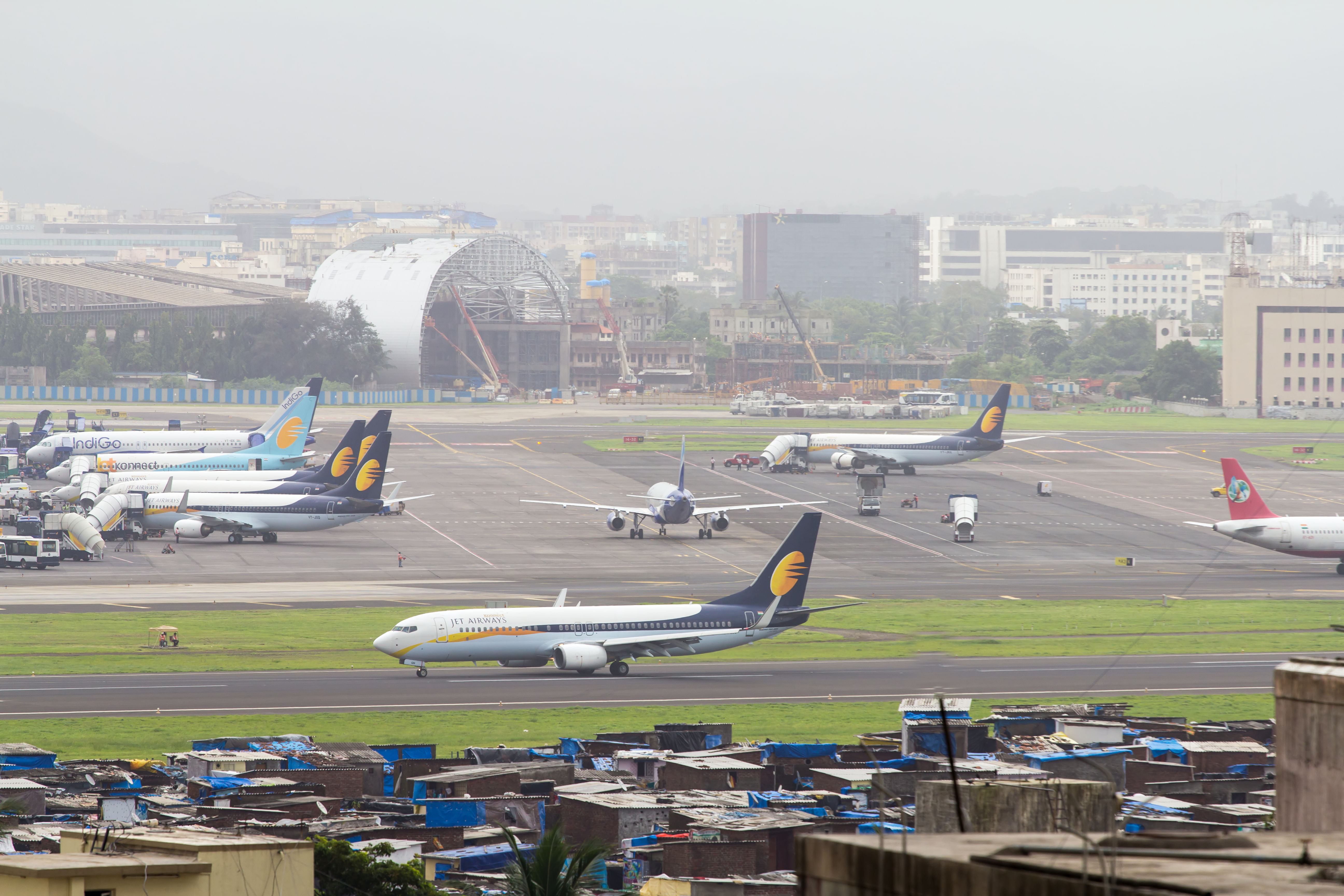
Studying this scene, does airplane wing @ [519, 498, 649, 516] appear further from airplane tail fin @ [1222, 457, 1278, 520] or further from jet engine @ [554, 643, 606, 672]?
jet engine @ [554, 643, 606, 672]

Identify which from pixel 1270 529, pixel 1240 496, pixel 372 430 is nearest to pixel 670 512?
pixel 372 430

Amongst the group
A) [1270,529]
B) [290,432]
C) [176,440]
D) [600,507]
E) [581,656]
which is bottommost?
[581,656]

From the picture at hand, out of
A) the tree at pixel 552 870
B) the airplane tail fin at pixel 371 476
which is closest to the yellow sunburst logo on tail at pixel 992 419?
the airplane tail fin at pixel 371 476

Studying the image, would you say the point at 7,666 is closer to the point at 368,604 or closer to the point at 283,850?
the point at 368,604

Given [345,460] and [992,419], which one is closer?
[345,460]

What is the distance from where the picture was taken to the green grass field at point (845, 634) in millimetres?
64250

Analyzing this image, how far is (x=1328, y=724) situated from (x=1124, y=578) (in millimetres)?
83062

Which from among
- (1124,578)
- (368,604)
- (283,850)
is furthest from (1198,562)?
(283,850)

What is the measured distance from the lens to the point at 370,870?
28219mm

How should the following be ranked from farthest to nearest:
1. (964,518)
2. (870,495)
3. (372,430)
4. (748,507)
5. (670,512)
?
1. (870,495)
2. (372,430)
3. (748,507)
4. (964,518)
5. (670,512)

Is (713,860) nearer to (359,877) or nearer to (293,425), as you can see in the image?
(359,877)

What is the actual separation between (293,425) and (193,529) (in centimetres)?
3012

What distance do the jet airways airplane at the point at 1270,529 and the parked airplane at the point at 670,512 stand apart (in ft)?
93.8

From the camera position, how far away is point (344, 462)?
113500 millimetres
